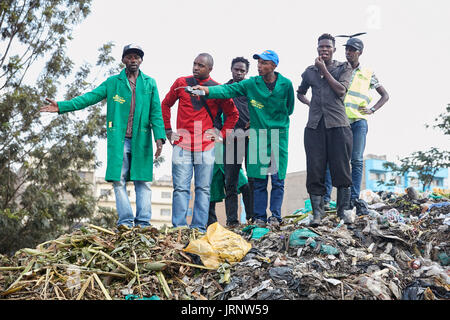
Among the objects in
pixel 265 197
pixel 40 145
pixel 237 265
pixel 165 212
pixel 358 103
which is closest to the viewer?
pixel 237 265

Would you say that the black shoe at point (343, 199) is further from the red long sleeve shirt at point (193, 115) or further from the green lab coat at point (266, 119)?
the red long sleeve shirt at point (193, 115)

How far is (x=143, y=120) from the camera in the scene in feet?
19.2

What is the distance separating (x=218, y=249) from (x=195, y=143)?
1812 millimetres

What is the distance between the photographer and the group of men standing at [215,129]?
5691 mm

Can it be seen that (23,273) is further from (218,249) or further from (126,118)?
(126,118)

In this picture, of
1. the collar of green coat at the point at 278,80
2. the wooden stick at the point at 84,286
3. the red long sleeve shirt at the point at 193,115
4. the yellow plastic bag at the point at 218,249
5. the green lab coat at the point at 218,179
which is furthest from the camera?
the green lab coat at the point at 218,179

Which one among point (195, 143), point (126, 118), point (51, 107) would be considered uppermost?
Answer: point (51, 107)

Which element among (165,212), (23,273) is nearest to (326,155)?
Result: (23,273)

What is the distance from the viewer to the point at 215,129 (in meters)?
6.21

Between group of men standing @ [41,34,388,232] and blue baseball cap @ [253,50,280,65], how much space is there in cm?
1

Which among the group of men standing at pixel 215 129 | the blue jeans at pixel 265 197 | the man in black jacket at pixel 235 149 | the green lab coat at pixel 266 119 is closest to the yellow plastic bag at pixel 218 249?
the group of men standing at pixel 215 129

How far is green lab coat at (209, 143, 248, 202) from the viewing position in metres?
6.91
